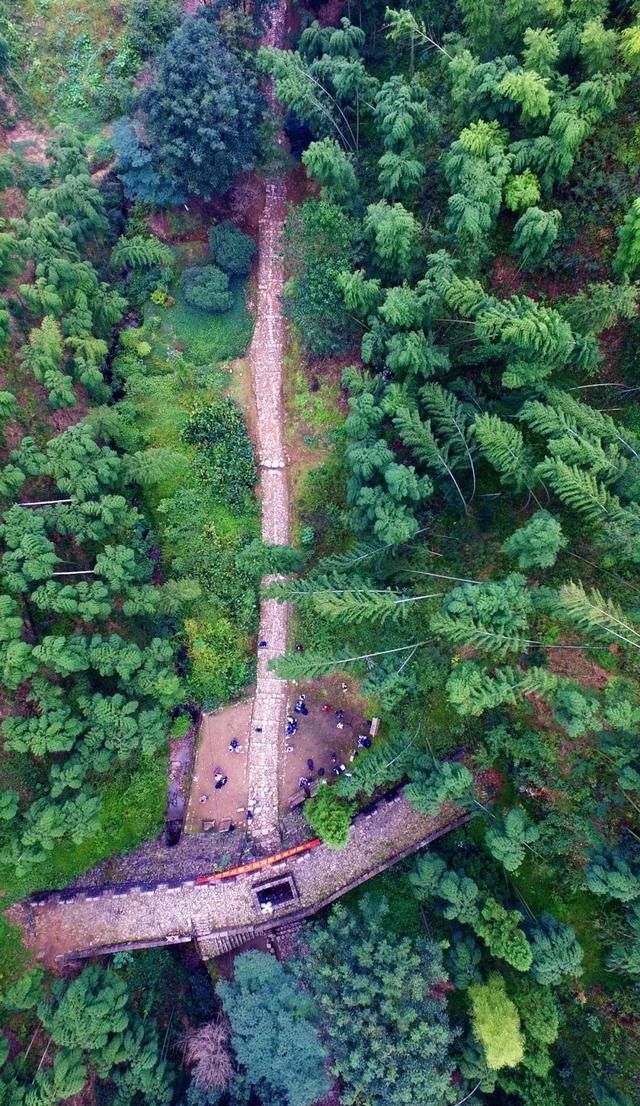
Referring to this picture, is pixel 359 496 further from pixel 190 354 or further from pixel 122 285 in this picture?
pixel 122 285

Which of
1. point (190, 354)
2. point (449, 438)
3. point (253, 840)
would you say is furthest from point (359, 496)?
point (253, 840)

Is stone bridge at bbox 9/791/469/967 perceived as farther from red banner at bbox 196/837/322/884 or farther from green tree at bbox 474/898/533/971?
green tree at bbox 474/898/533/971

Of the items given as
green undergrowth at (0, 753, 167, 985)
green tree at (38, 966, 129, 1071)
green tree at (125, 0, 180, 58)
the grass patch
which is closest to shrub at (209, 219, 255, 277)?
the grass patch

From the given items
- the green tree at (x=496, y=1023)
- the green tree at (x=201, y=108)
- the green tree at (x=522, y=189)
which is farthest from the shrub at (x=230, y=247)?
the green tree at (x=496, y=1023)

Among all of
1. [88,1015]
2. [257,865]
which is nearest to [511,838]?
[257,865]

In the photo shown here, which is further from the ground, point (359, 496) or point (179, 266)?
point (179, 266)

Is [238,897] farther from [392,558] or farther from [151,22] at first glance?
[151,22]
